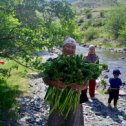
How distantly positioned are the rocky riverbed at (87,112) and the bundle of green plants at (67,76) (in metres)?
3.22

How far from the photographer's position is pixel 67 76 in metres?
6.86

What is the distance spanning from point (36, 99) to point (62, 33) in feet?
8.54

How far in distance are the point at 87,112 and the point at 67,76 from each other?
5.86m

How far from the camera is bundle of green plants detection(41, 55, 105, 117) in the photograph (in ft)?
22.6

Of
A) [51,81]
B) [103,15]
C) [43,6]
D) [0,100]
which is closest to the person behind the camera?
[51,81]

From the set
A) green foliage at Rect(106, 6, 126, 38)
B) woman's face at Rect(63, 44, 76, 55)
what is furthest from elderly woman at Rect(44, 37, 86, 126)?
green foliage at Rect(106, 6, 126, 38)

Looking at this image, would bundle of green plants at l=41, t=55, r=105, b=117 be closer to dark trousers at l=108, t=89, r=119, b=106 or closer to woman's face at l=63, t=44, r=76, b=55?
woman's face at l=63, t=44, r=76, b=55

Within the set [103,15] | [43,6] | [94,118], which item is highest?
[103,15]

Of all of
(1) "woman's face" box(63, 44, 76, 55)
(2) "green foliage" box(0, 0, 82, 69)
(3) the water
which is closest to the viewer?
(1) "woman's face" box(63, 44, 76, 55)

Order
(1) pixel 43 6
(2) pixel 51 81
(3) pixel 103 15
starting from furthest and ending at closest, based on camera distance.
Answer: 1. (3) pixel 103 15
2. (1) pixel 43 6
3. (2) pixel 51 81

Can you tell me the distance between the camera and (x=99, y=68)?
746 centimetres

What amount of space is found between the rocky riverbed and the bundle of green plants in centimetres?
322

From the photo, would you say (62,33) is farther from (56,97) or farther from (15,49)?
(56,97)

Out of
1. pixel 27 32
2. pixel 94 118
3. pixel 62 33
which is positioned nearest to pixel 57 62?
pixel 27 32
